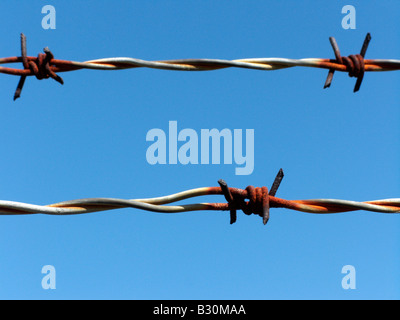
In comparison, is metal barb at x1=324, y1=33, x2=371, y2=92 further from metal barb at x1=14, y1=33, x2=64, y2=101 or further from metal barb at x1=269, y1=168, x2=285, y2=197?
metal barb at x1=14, y1=33, x2=64, y2=101

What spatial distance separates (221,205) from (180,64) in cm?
58

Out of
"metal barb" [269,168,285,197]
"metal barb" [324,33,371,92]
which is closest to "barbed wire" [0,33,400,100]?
"metal barb" [324,33,371,92]

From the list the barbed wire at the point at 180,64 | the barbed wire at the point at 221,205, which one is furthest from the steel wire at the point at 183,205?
the barbed wire at the point at 180,64

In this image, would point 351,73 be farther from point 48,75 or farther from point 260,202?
point 48,75

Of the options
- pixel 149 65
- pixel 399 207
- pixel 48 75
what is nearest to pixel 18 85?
pixel 48 75

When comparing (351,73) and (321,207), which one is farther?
(351,73)

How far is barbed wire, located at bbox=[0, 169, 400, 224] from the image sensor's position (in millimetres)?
1807

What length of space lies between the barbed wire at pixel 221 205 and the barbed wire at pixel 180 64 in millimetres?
452

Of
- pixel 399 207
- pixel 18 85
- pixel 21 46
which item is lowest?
pixel 399 207

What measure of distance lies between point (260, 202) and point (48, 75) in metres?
0.97

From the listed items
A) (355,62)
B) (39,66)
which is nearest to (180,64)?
(39,66)

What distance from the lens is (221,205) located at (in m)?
1.84

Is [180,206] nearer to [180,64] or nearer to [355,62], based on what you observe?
[180,64]

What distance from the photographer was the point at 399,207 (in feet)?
6.23
